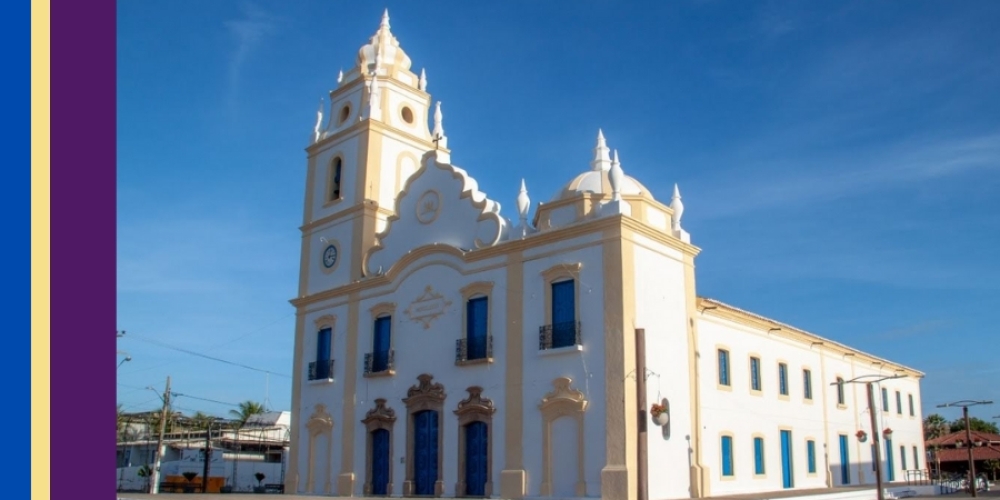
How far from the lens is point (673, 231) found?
77.2 feet

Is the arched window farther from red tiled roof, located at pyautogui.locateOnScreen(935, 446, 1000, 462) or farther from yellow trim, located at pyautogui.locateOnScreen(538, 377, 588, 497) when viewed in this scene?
red tiled roof, located at pyautogui.locateOnScreen(935, 446, 1000, 462)

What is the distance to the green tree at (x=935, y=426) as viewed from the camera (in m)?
75.5

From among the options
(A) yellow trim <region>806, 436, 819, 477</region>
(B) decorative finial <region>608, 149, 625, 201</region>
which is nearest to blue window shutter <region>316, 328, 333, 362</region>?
(B) decorative finial <region>608, 149, 625, 201</region>

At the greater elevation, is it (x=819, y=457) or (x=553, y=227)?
(x=553, y=227)

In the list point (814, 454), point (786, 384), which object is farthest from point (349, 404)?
point (814, 454)

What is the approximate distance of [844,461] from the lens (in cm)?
3209

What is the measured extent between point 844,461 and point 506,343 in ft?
52.5

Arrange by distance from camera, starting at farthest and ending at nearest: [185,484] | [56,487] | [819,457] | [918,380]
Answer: [918,380]
[185,484]
[819,457]
[56,487]

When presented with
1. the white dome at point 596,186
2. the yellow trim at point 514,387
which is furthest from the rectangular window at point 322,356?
the white dome at point 596,186

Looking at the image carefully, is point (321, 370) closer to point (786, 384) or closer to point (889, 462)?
point (786, 384)

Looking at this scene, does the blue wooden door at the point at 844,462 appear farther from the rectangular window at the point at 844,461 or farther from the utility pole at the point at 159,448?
the utility pole at the point at 159,448

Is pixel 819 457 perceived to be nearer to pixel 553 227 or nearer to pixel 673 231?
pixel 673 231

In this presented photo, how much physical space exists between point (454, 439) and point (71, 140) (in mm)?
19831

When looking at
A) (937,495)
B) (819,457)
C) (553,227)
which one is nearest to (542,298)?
(553,227)
